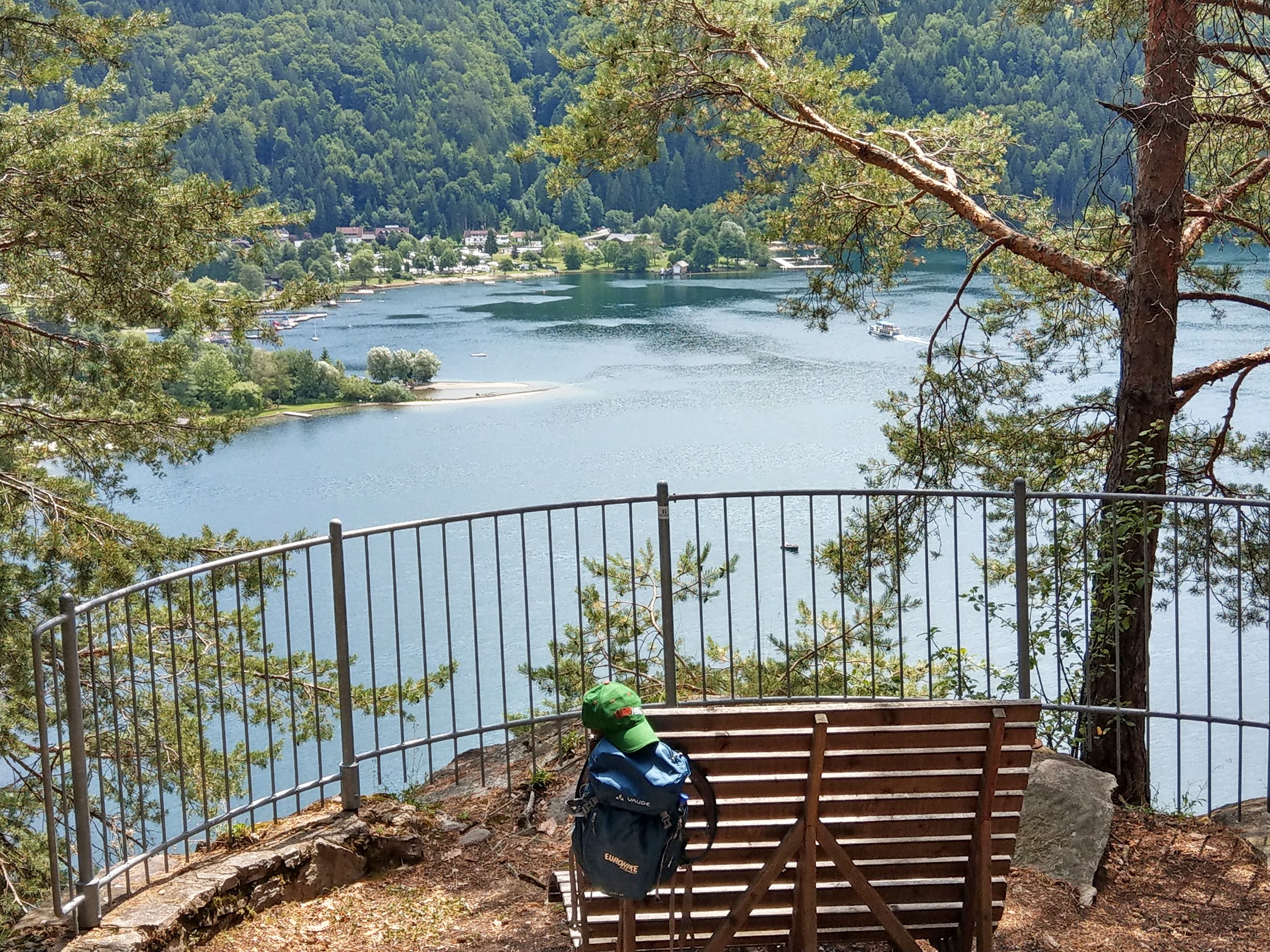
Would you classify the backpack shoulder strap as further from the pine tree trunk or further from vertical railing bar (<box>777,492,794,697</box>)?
the pine tree trunk

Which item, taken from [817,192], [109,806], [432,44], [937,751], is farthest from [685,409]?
[432,44]

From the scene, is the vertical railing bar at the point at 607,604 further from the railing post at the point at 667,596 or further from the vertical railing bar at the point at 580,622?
the railing post at the point at 667,596

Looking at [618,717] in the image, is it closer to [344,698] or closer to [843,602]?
[344,698]

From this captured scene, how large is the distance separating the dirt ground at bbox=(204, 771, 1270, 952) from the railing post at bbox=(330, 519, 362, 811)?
14.9 inches

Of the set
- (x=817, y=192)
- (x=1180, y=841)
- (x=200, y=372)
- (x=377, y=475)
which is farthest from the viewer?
(x=377, y=475)

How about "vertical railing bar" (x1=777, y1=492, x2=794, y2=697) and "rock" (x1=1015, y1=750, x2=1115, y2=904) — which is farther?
"vertical railing bar" (x1=777, y1=492, x2=794, y2=697)

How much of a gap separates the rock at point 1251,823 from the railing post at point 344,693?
356 centimetres

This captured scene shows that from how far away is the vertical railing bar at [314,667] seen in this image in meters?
5.03

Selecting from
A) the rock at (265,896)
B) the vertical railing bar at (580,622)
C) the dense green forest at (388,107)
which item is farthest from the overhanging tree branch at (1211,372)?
the dense green forest at (388,107)

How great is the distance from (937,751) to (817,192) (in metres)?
7.69

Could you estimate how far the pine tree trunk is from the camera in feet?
20.8

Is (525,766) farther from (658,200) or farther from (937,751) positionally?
(658,200)

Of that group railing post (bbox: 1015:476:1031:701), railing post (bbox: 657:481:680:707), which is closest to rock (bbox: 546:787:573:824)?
railing post (bbox: 657:481:680:707)

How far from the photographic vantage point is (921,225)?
10766 millimetres
